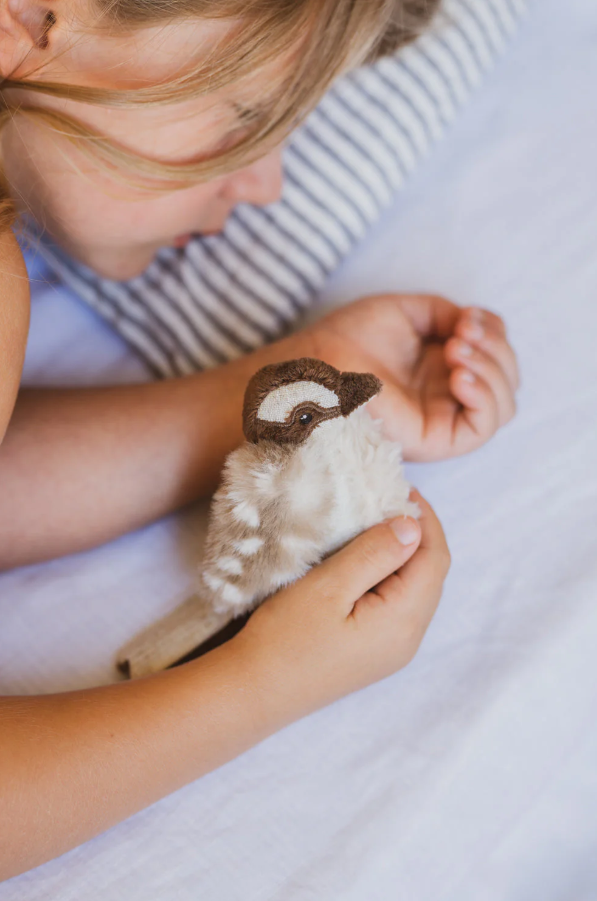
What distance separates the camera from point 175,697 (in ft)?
1.95

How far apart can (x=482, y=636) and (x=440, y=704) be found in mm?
75

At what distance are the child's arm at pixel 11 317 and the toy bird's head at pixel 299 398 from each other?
0.21 meters

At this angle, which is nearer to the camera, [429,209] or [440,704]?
[440,704]

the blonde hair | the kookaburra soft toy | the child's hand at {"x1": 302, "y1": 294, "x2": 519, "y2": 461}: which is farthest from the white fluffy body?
the blonde hair

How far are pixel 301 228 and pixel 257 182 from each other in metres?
0.10

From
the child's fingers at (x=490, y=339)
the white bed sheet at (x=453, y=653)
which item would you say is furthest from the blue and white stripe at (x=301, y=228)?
the child's fingers at (x=490, y=339)

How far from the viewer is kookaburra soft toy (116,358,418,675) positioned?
52 cm

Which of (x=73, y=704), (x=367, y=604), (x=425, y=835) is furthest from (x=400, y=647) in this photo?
(x=73, y=704)

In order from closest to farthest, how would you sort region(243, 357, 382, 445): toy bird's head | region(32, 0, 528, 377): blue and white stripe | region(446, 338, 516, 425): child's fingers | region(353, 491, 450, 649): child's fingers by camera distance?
1. region(243, 357, 382, 445): toy bird's head
2. region(353, 491, 450, 649): child's fingers
3. region(446, 338, 516, 425): child's fingers
4. region(32, 0, 528, 377): blue and white stripe

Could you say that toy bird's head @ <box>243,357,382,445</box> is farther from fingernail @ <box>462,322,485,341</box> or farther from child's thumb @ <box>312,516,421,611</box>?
fingernail @ <box>462,322,485,341</box>

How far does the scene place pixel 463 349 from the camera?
741 mm

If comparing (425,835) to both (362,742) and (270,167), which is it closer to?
(362,742)

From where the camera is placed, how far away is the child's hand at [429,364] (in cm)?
73

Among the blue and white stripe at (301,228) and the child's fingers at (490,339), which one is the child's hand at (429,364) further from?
the blue and white stripe at (301,228)
